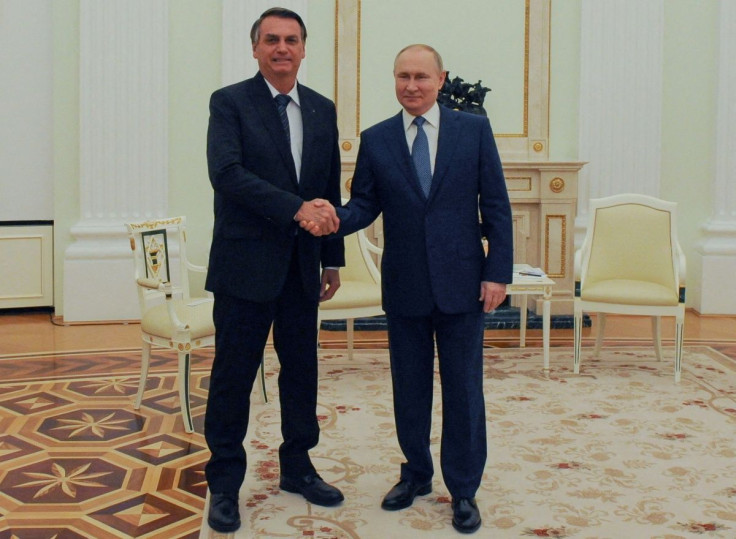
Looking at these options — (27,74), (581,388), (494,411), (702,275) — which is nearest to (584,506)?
(494,411)

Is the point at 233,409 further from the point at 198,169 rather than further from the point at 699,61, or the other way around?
the point at 699,61

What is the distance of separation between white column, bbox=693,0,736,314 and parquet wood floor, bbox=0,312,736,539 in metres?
0.81

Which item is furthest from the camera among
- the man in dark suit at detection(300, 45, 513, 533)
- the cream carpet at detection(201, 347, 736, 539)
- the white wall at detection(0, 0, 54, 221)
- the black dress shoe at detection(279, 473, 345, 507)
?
the white wall at detection(0, 0, 54, 221)

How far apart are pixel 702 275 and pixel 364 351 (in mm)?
3047

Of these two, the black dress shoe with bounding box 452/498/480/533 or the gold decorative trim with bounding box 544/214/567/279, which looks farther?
the gold decorative trim with bounding box 544/214/567/279

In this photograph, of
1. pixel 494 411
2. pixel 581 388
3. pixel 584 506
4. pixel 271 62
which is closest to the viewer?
pixel 271 62

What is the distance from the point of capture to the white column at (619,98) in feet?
22.2

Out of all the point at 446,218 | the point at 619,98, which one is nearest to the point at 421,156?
the point at 446,218

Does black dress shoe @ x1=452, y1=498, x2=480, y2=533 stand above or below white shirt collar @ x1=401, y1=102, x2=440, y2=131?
below

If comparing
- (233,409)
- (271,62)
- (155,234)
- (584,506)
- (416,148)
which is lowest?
(584,506)

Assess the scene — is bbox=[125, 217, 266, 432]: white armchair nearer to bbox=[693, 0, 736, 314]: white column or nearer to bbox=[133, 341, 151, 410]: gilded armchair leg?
bbox=[133, 341, 151, 410]: gilded armchair leg

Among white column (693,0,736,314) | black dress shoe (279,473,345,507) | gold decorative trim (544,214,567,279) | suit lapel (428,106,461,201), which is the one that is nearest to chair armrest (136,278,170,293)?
black dress shoe (279,473,345,507)

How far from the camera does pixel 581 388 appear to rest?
457 centimetres

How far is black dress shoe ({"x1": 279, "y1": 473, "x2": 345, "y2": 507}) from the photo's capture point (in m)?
2.91
